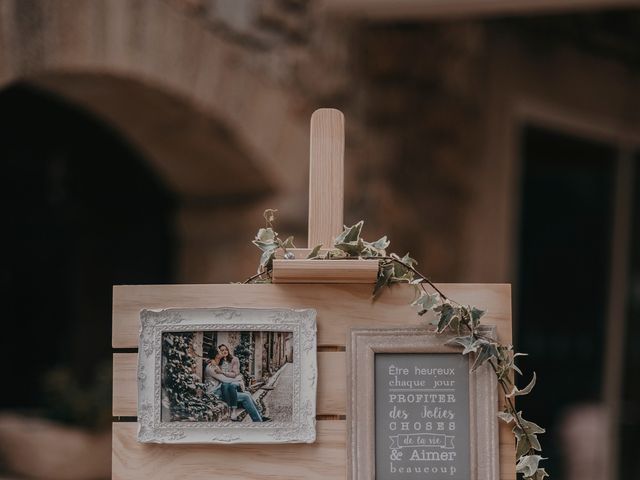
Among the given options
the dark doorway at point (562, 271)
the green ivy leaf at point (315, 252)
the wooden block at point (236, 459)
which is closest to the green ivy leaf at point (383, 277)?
the green ivy leaf at point (315, 252)

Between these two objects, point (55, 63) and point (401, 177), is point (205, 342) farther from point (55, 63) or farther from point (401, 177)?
point (401, 177)

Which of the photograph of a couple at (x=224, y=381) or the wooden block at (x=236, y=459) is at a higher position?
the photograph of a couple at (x=224, y=381)

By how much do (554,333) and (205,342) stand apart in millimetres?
3714

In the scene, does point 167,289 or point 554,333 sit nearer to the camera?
point 167,289

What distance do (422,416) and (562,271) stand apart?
3650 mm

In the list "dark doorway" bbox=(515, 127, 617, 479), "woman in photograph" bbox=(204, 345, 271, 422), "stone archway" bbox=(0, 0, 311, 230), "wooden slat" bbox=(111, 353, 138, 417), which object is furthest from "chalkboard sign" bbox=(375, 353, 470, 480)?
"dark doorway" bbox=(515, 127, 617, 479)

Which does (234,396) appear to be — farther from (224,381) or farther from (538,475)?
(538,475)

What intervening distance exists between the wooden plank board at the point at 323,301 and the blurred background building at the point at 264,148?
1.25m

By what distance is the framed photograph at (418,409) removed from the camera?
174cm

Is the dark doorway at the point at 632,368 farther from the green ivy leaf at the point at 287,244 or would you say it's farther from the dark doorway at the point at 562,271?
the green ivy leaf at the point at 287,244

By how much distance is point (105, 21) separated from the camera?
121 inches

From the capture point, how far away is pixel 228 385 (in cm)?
174

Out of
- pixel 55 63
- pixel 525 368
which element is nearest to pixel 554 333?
pixel 525 368

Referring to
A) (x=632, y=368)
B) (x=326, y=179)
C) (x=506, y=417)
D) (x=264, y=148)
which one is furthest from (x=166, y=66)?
(x=632, y=368)
